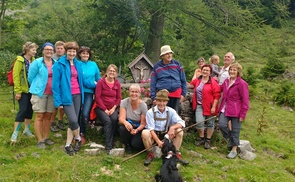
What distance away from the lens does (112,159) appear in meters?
5.64

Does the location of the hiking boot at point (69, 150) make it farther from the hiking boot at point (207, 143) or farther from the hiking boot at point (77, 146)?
the hiking boot at point (207, 143)

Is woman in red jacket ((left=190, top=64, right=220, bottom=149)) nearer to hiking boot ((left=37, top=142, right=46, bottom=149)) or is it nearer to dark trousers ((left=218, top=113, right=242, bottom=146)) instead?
dark trousers ((left=218, top=113, right=242, bottom=146))

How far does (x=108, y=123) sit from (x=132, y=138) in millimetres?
582

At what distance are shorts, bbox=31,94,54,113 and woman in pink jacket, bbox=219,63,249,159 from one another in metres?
3.58

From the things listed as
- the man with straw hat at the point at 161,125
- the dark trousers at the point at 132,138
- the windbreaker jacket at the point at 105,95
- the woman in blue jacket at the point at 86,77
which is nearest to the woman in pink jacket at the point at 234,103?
the man with straw hat at the point at 161,125

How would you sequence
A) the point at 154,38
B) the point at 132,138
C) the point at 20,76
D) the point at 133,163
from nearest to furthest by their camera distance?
the point at 133,163
the point at 20,76
the point at 132,138
the point at 154,38

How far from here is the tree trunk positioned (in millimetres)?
11336

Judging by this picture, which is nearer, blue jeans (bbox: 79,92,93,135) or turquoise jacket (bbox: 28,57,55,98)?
turquoise jacket (bbox: 28,57,55,98)

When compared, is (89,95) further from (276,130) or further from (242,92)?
(276,130)

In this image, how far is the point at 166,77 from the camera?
6438 mm

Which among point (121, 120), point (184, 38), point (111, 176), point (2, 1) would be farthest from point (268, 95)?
point (2, 1)

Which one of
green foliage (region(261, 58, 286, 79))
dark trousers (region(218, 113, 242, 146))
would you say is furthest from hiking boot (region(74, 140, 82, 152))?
green foliage (region(261, 58, 286, 79))

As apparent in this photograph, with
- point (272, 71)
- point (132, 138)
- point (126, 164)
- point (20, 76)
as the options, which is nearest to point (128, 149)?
point (132, 138)

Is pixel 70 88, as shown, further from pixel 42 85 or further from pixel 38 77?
pixel 38 77
